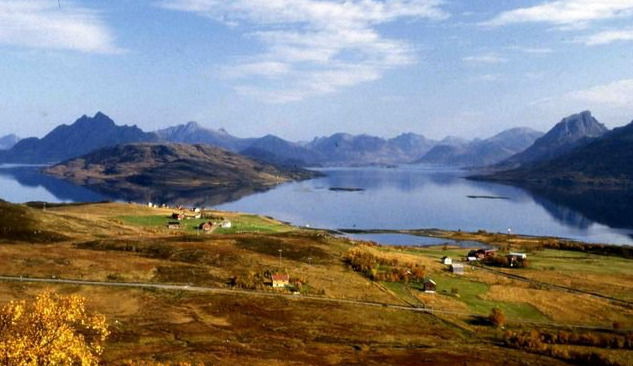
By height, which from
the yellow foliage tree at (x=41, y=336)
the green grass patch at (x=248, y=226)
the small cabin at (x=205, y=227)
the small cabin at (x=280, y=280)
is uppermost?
the yellow foliage tree at (x=41, y=336)

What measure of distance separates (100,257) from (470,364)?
68.1 meters

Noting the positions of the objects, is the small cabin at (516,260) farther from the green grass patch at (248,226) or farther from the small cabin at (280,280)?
the green grass patch at (248,226)

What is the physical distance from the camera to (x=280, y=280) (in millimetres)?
87250

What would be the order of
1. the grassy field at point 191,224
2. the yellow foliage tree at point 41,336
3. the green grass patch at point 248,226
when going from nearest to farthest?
1. the yellow foliage tree at point 41,336
2. the grassy field at point 191,224
3. the green grass patch at point 248,226

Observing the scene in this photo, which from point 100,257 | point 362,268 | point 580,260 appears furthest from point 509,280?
point 100,257

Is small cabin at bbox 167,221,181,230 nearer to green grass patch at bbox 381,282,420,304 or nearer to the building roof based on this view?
the building roof

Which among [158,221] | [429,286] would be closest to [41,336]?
[429,286]

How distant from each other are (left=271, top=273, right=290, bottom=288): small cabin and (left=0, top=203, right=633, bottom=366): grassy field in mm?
2158

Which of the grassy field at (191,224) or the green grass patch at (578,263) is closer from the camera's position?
the green grass patch at (578,263)

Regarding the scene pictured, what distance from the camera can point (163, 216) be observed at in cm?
16025

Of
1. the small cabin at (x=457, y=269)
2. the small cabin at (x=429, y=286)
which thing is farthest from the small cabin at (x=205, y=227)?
the small cabin at (x=429, y=286)

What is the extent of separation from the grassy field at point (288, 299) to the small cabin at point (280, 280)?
216 centimetres

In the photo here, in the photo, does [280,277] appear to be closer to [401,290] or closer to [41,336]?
[401,290]

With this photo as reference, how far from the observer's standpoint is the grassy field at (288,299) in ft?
195
